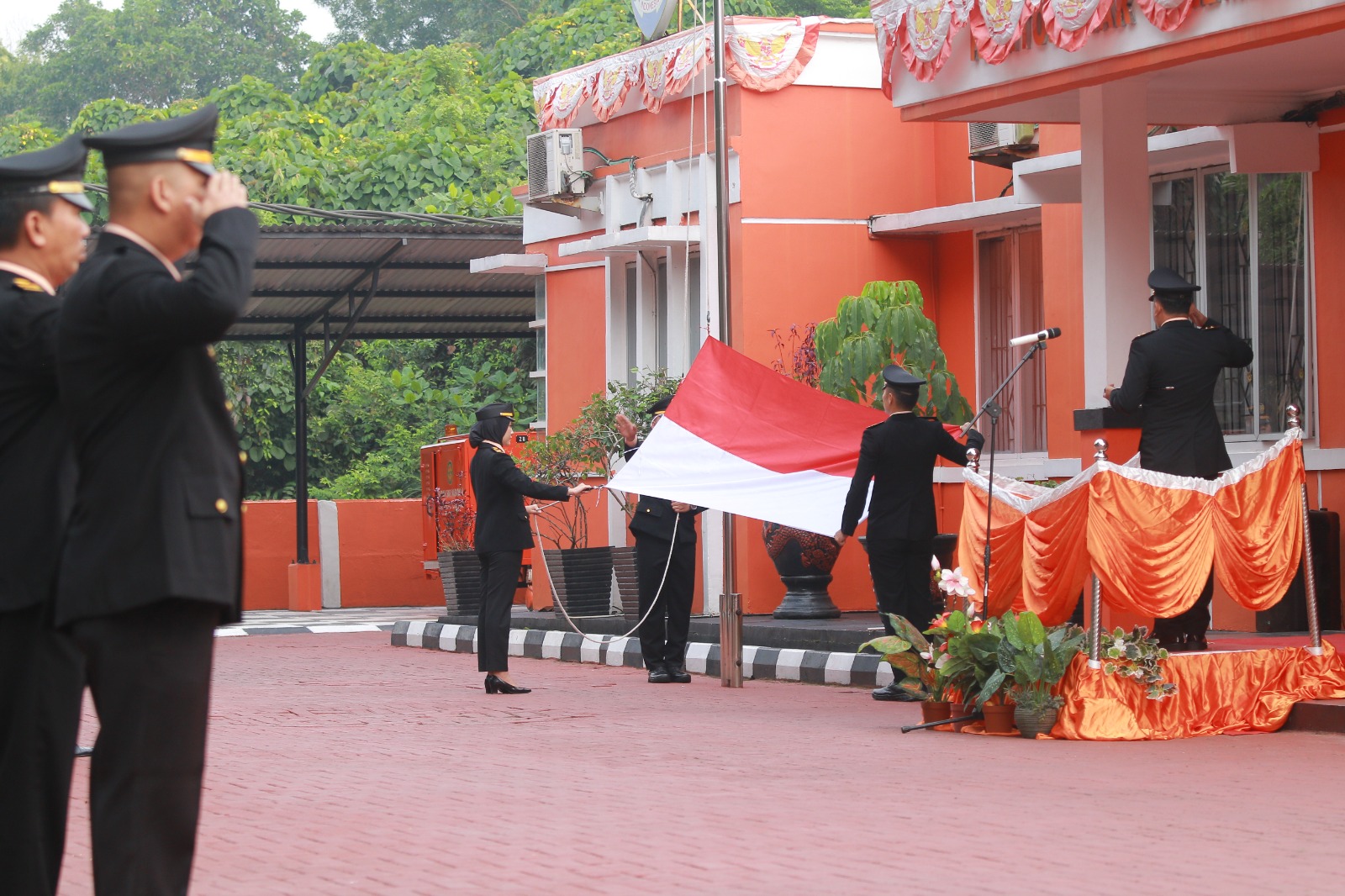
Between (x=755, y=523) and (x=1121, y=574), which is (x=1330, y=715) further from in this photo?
(x=755, y=523)

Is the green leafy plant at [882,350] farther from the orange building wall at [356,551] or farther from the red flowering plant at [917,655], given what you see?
the orange building wall at [356,551]

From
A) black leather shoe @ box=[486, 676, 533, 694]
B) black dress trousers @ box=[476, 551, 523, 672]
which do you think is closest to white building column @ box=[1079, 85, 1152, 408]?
black dress trousers @ box=[476, 551, 523, 672]

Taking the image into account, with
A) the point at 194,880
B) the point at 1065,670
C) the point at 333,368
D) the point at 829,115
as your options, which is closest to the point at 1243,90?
the point at 1065,670

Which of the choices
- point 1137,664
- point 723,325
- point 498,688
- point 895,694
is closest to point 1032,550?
point 1137,664

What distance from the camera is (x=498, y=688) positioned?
13.1 meters

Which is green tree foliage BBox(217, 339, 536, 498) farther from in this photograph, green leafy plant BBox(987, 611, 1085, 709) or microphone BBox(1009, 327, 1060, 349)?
green leafy plant BBox(987, 611, 1085, 709)

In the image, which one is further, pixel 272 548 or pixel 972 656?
pixel 272 548

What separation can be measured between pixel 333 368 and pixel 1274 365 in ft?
82.6

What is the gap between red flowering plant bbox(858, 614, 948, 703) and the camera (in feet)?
34.0

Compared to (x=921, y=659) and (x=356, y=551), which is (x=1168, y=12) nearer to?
(x=921, y=659)

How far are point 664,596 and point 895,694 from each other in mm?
2246

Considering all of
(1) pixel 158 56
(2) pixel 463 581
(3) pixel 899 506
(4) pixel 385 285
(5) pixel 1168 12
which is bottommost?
A: (2) pixel 463 581

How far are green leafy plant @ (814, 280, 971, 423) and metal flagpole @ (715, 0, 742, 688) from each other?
241 centimetres

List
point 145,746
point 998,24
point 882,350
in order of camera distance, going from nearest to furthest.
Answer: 1. point 145,746
2. point 998,24
3. point 882,350
